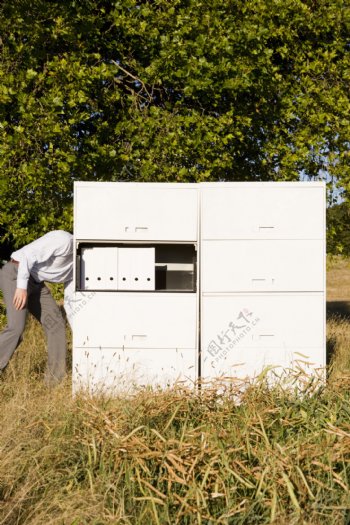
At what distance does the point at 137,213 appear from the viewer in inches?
223

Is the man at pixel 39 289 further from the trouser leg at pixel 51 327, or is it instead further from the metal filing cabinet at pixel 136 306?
the metal filing cabinet at pixel 136 306

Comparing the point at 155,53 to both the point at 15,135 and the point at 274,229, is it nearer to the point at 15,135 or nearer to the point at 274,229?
the point at 15,135

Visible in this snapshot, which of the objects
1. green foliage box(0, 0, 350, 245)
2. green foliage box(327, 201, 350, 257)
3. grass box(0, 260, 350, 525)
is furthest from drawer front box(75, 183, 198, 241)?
green foliage box(327, 201, 350, 257)

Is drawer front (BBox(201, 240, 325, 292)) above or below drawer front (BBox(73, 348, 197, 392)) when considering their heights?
above

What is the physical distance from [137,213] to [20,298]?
1.23 meters

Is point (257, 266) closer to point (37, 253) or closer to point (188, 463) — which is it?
point (37, 253)

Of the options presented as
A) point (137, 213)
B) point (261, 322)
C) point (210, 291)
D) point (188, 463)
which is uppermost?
point (137, 213)

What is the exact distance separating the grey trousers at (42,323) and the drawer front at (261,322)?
137cm

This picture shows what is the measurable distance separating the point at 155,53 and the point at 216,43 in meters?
0.87

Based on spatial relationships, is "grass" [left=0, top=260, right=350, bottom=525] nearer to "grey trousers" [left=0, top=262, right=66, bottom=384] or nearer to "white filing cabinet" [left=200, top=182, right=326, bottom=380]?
"white filing cabinet" [left=200, top=182, right=326, bottom=380]

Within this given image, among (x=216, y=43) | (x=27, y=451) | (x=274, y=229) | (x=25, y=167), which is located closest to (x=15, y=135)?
(x=25, y=167)

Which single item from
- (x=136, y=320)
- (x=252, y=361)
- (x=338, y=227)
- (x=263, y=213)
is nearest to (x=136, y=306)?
(x=136, y=320)

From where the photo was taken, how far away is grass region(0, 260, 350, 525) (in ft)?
8.70

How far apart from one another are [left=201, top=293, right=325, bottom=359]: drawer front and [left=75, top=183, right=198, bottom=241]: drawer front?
671 millimetres
